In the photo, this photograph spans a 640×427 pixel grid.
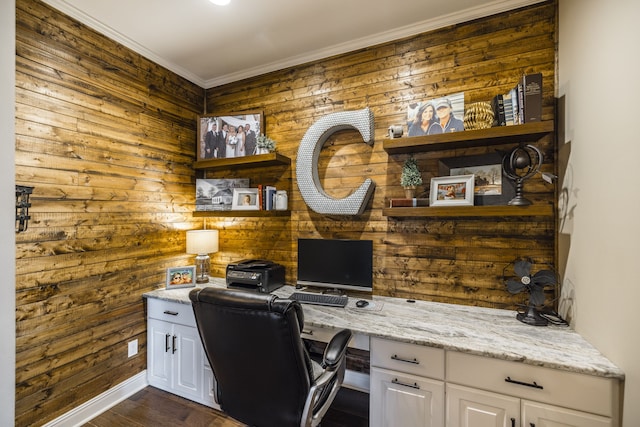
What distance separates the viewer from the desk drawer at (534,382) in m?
1.24

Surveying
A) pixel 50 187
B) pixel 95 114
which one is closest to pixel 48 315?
pixel 50 187

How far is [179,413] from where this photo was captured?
2111 mm

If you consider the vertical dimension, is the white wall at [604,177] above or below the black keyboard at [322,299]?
above

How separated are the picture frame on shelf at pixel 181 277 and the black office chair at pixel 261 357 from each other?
131 cm

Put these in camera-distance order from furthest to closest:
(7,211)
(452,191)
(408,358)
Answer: (452,191)
(408,358)
(7,211)

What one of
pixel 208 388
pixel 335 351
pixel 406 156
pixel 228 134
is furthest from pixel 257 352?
pixel 228 134

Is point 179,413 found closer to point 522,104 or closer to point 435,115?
point 435,115

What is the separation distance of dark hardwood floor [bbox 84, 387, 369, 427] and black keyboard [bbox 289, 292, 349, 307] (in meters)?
0.82

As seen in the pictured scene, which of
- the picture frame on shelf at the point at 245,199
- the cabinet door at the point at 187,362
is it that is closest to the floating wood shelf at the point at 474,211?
the picture frame on shelf at the point at 245,199

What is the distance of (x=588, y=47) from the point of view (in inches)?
59.2

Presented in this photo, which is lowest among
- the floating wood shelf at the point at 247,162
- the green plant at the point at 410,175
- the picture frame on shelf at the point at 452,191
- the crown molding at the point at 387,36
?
the picture frame on shelf at the point at 452,191

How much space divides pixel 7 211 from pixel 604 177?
2627 millimetres

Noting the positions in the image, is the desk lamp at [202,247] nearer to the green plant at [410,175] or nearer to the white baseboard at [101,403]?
the white baseboard at [101,403]

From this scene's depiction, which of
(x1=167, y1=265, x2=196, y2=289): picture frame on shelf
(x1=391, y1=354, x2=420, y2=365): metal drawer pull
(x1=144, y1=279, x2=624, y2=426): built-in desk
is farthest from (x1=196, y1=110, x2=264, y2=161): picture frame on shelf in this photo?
(x1=391, y1=354, x2=420, y2=365): metal drawer pull
